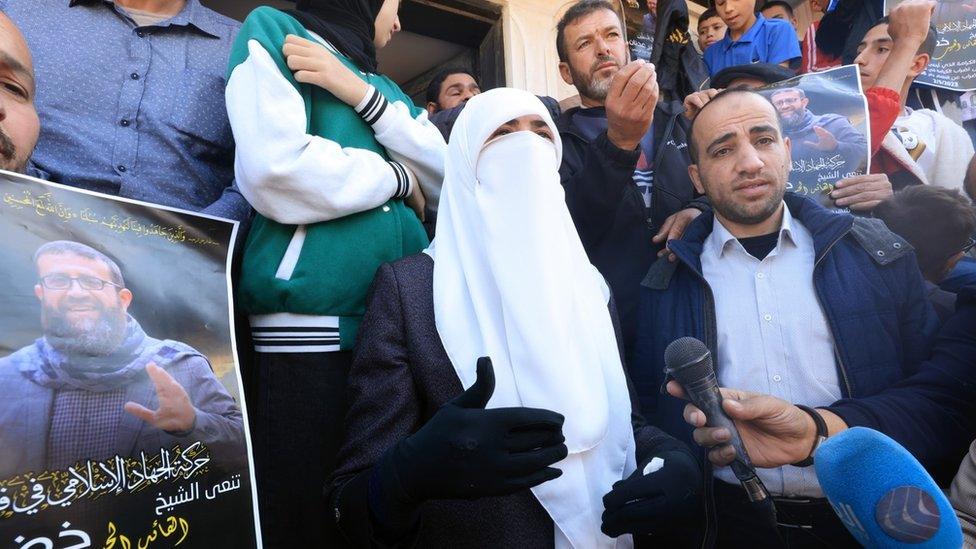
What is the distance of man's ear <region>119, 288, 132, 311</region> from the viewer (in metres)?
1.19

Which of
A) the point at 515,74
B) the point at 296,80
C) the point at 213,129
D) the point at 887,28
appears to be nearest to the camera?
the point at 296,80

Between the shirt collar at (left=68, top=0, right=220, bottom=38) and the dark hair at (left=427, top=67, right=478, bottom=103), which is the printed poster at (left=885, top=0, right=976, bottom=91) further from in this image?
the dark hair at (left=427, top=67, right=478, bottom=103)

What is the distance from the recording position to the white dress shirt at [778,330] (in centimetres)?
129

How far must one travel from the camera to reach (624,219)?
5.99ft

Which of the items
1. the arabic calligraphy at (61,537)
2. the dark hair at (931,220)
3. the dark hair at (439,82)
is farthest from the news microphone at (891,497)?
the dark hair at (439,82)

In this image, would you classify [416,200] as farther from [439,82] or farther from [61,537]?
[439,82]

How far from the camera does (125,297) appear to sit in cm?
120

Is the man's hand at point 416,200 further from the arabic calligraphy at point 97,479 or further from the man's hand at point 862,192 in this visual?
the man's hand at point 862,192

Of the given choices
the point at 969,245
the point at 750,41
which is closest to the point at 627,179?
the point at 969,245

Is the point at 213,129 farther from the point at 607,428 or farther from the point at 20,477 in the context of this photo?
the point at 607,428

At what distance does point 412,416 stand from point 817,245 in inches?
37.1

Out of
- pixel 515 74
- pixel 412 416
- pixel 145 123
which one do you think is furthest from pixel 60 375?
→ pixel 515 74

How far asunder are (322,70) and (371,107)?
0.14 metres

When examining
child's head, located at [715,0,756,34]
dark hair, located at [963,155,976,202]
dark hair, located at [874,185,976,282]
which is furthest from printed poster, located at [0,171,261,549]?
child's head, located at [715,0,756,34]
